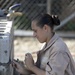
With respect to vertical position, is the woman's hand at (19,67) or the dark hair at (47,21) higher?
the dark hair at (47,21)

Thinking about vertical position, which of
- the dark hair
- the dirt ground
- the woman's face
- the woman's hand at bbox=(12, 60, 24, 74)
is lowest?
the dirt ground

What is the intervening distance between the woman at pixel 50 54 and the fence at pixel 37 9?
5052 millimetres

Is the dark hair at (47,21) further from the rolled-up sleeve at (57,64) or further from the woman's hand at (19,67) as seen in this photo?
the woman's hand at (19,67)

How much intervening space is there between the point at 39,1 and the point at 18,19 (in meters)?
0.60

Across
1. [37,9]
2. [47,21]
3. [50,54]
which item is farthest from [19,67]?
[37,9]

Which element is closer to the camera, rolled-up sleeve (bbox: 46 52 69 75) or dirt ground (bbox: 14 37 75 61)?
rolled-up sleeve (bbox: 46 52 69 75)

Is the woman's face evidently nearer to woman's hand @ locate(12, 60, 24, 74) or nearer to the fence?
woman's hand @ locate(12, 60, 24, 74)

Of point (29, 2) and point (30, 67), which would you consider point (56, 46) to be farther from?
point (29, 2)

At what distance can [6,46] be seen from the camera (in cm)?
329

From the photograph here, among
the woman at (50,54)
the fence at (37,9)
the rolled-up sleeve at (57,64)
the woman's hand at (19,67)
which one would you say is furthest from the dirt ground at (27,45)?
the rolled-up sleeve at (57,64)

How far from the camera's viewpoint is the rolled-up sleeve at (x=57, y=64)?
137 inches

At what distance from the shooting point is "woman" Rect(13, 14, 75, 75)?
3484 mm

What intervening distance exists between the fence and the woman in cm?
505

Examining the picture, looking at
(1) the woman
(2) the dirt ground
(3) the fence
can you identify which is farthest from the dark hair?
(3) the fence
